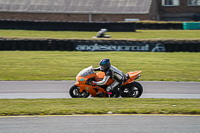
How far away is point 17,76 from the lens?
14570 mm

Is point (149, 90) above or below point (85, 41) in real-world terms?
below

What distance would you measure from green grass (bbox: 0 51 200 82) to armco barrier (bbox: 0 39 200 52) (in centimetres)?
39

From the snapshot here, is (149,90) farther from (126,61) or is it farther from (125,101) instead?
(126,61)

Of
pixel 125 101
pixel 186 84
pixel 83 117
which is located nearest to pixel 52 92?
pixel 125 101

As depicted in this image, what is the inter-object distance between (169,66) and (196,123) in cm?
1044

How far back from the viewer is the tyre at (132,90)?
10.1m

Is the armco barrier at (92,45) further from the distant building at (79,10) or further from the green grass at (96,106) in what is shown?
the distant building at (79,10)

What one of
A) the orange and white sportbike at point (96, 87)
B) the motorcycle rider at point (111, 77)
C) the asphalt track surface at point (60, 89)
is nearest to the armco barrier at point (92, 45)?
the asphalt track surface at point (60, 89)

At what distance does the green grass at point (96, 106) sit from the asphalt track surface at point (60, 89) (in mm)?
1470

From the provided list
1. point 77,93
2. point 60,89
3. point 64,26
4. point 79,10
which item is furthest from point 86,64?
point 79,10

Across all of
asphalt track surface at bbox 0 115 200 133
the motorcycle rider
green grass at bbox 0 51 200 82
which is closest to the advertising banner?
green grass at bbox 0 51 200 82

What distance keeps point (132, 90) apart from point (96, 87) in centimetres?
109

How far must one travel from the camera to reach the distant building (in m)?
41.0

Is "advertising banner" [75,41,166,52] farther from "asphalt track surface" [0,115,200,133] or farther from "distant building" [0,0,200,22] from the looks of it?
"distant building" [0,0,200,22]
